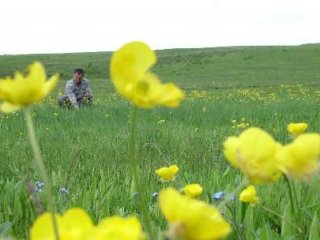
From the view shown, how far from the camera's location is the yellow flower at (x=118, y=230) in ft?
1.33

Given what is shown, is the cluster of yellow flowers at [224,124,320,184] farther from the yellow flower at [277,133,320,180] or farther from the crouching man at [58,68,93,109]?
the crouching man at [58,68,93,109]

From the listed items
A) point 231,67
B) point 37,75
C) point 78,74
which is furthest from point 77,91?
point 231,67

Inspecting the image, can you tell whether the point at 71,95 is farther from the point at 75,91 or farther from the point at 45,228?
the point at 45,228

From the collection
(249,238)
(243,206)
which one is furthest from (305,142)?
A: (243,206)

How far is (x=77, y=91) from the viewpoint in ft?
31.2

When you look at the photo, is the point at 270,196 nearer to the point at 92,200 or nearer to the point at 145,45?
the point at 92,200

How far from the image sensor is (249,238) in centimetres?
169

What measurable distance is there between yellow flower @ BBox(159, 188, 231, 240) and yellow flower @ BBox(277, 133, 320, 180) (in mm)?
121

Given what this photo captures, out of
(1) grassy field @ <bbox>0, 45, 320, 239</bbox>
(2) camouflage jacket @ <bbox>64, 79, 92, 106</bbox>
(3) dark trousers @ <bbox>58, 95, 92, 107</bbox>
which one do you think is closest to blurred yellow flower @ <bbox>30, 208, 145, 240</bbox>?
(1) grassy field @ <bbox>0, 45, 320, 239</bbox>

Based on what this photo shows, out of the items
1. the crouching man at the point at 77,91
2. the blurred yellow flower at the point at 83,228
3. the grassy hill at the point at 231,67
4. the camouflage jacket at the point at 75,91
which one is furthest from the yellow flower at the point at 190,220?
the grassy hill at the point at 231,67

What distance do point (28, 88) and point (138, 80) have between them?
11 centimetres

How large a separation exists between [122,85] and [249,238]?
1243 mm

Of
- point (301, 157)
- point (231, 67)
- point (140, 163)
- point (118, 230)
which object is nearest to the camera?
point (118, 230)

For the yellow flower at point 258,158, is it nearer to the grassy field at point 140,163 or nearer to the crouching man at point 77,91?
the grassy field at point 140,163
